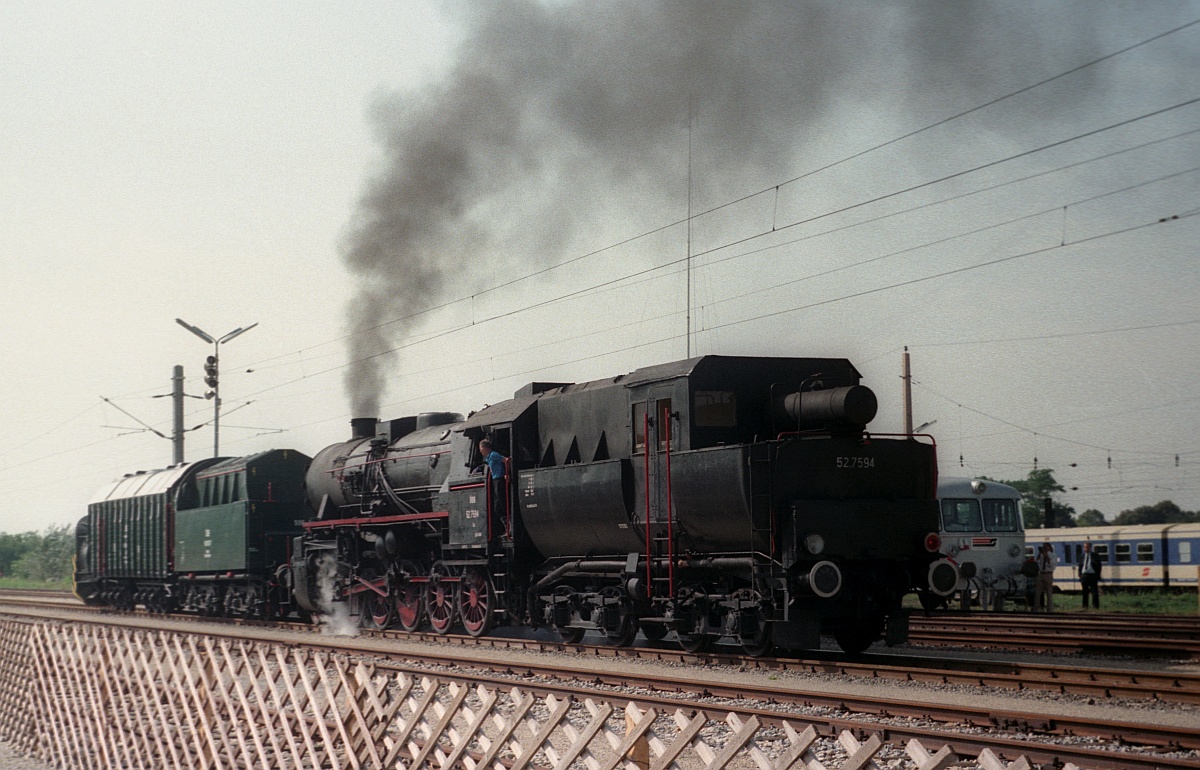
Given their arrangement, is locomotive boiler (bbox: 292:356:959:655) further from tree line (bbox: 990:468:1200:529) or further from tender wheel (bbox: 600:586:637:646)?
tree line (bbox: 990:468:1200:529)

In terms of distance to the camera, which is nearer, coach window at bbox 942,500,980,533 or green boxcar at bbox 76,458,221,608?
coach window at bbox 942,500,980,533

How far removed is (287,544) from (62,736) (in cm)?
1121

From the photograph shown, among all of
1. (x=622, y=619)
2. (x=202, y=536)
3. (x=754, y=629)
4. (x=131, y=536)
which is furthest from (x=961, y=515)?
(x=131, y=536)

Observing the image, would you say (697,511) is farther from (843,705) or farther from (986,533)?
(986,533)

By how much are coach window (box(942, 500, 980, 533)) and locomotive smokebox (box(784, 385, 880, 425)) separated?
16723mm

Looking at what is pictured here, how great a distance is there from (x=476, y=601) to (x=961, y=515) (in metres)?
15.8

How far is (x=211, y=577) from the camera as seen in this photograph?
28.1 meters

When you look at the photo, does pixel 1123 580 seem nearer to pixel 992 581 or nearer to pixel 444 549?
pixel 992 581

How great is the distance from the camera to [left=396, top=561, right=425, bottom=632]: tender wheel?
21250mm

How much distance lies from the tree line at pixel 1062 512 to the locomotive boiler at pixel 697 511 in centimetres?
7068

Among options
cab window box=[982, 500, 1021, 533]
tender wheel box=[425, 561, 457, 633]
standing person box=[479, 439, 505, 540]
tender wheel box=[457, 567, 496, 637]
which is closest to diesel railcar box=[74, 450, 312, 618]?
tender wheel box=[425, 561, 457, 633]

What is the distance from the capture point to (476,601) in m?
19.4

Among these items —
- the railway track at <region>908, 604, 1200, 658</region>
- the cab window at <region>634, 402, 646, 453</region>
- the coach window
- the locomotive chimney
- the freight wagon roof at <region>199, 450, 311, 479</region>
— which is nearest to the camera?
the cab window at <region>634, 402, 646, 453</region>

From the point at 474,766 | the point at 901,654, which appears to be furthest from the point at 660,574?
the point at 474,766
